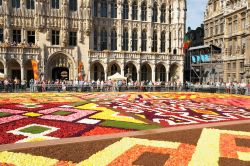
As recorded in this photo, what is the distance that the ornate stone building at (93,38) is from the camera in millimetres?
43188

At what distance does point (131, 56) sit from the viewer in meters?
49.3

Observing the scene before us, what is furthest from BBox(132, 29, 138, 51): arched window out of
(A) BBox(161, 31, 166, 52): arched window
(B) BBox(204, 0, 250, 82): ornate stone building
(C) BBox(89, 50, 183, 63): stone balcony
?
(B) BBox(204, 0, 250, 82): ornate stone building

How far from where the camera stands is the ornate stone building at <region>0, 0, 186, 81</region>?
142ft

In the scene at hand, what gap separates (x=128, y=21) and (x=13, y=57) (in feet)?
64.0

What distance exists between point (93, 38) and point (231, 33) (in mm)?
23632

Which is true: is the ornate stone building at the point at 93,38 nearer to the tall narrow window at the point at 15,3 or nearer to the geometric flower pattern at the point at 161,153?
the tall narrow window at the point at 15,3

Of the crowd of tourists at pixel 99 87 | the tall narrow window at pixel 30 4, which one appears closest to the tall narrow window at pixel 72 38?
the tall narrow window at pixel 30 4

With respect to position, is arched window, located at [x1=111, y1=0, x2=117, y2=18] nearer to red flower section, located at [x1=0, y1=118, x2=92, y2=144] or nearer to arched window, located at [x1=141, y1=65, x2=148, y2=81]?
arched window, located at [x1=141, y1=65, x2=148, y2=81]

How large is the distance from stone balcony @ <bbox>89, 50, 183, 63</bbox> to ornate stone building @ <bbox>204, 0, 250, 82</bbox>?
8363mm

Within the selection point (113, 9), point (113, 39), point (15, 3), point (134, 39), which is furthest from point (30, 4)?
point (134, 39)

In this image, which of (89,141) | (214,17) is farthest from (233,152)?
(214,17)

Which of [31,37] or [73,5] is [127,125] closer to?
[31,37]

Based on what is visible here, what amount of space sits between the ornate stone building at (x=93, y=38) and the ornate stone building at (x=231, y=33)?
7583mm

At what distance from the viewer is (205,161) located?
7809 millimetres
